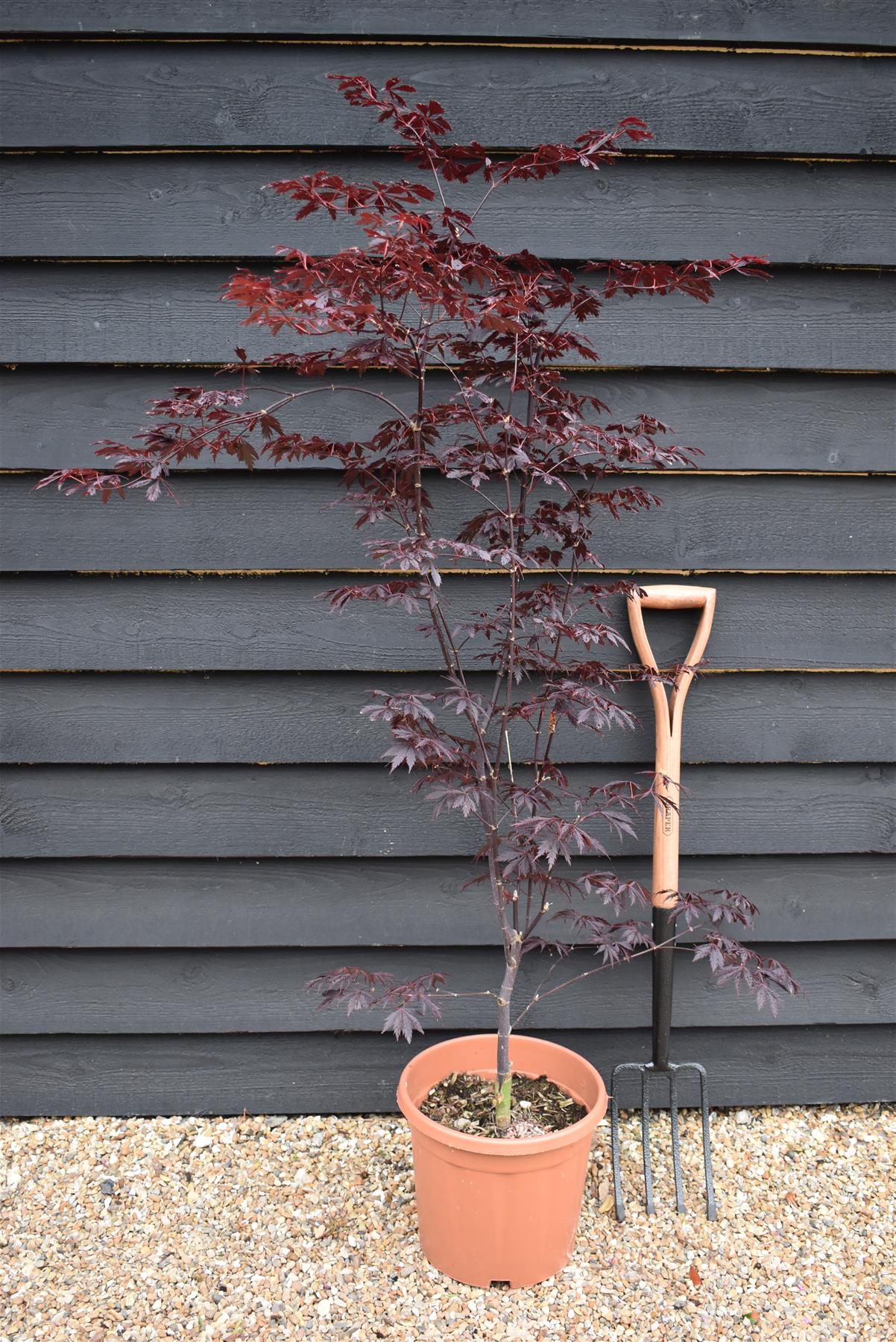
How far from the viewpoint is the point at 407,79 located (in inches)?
72.0

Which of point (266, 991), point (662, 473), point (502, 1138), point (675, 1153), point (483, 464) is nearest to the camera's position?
point (483, 464)

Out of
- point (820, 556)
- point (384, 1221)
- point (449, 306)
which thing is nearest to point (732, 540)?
point (820, 556)

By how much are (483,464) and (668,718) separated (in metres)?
0.69

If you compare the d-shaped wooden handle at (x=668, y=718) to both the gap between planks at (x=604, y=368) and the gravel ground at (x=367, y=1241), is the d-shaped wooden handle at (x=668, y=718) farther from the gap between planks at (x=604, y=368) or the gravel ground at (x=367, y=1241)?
the gravel ground at (x=367, y=1241)

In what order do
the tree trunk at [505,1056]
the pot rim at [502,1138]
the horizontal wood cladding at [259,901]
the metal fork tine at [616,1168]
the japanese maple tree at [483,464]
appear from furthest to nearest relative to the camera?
the horizontal wood cladding at [259,901] < the metal fork tine at [616,1168] < the tree trunk at [505,1056] < the pot rim at [502,1138] < the japanese maple tree at [483,464]

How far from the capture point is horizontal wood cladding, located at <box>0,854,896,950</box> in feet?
6.64

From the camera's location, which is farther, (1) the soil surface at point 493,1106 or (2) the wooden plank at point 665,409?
(2) the wooden plank at point 665,409

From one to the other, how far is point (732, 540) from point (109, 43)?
1.65 metres

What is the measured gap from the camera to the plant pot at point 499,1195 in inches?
60.8

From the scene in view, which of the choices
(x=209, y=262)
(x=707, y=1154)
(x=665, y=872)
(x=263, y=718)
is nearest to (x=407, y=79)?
(x=209, y=262)

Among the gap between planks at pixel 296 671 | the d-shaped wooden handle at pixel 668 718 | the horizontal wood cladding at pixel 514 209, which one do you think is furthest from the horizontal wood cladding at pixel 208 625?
the horizontal wood cladding at pixel 514 209

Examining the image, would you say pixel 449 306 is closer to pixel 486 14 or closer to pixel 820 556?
pixel 486 14

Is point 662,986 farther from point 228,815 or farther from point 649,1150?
point 228,815

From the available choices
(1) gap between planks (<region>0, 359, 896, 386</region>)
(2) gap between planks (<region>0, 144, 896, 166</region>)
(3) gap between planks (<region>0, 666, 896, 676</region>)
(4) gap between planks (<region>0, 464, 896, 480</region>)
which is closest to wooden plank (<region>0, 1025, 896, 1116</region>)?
(3) gap between planks (<region>0, 666, 896, 676</region>)
